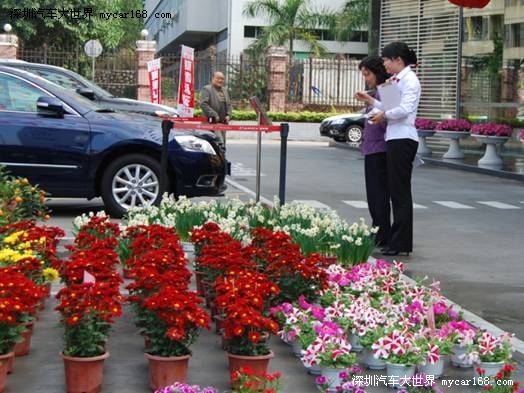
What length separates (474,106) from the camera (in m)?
26.2

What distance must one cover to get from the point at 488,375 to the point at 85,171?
23.7ft

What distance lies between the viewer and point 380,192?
10.3 metres

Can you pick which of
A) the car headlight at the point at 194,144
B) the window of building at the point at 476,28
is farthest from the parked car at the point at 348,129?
the car headlight at the point at 194,144

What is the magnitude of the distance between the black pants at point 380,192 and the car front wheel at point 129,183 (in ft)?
9.26

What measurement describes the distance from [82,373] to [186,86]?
10957 millimetres

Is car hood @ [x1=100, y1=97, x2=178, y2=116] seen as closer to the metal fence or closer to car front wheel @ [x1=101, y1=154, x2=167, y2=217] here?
car front wheel @ [x1=101, y1=154, x2=167, y2=217]

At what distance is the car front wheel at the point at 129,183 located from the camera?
12258 mm

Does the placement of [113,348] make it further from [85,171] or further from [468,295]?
[85,171]

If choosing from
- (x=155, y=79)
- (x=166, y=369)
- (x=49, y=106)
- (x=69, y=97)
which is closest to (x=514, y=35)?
(x=155, y=79)

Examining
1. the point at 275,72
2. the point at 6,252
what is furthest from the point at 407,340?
the point at 275,72

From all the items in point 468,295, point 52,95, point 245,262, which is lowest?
point 468,295

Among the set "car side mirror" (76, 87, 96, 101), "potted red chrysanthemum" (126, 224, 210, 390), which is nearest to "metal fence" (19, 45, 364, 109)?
"car side mirror" (76, 87, 96, 101)

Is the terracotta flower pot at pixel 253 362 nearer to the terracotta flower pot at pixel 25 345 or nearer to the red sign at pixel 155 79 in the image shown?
the terracotta flower pot at pixel 25 345

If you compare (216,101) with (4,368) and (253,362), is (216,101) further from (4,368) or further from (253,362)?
(4,368)
